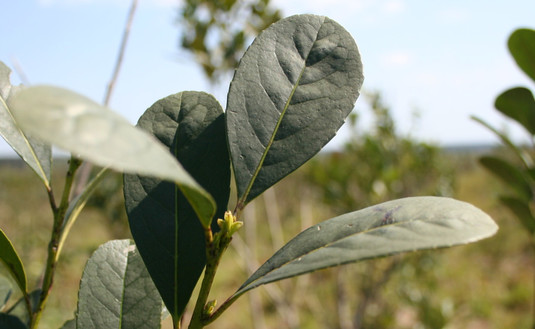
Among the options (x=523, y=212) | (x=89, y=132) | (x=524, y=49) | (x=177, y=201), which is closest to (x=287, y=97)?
(x=177, y=201)

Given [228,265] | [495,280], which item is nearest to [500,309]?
[495,280]

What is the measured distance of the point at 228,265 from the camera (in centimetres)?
750

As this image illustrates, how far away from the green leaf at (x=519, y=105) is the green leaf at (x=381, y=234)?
0.56 metres

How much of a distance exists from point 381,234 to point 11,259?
0.37m

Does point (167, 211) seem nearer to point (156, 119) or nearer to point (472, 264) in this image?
point (156, 119)

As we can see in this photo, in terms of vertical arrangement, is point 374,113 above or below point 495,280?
above

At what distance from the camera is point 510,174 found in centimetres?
102

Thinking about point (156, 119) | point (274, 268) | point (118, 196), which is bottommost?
point (118, 196)

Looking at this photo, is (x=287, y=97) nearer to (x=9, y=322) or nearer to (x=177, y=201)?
(x=177, y=201)

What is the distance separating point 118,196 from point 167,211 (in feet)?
12.3

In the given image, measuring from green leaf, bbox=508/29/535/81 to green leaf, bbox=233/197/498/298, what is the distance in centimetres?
56

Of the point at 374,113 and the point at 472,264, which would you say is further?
the point at 472,264

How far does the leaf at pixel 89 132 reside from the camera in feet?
0.68

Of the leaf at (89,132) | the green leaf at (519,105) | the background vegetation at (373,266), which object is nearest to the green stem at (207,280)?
the leaf at (89,132)
